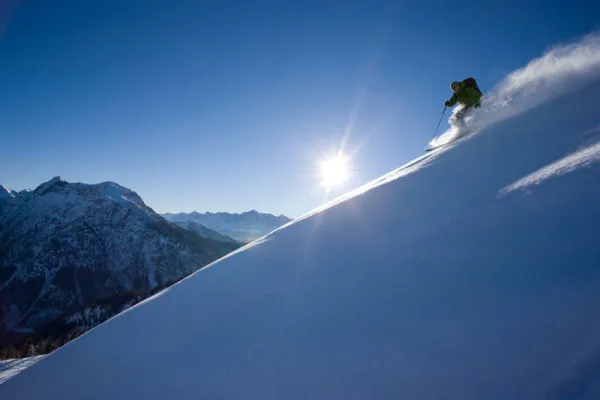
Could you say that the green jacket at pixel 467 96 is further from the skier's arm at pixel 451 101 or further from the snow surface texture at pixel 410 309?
the snow surface texture at pixel 410 309

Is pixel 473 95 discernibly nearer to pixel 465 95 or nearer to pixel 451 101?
pixel 465 95

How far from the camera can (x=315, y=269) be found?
10.6 feet

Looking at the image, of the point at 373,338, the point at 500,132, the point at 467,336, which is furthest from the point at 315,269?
the point at 500,132

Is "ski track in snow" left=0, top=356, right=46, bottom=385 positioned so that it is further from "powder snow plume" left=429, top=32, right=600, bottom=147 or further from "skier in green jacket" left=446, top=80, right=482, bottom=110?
"skier in green jacket" left=446, top=80, right=482, bottom=110

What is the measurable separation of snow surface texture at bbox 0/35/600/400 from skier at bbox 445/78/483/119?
456 cm

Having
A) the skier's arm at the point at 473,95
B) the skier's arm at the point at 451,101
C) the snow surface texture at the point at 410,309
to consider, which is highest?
the skier's arm at the point at 451,101

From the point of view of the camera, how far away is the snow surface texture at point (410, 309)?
162cm

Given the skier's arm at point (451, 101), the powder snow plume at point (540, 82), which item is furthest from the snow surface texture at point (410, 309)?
the skier's arm at point (451, 101)

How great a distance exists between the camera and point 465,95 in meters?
→ 8.52

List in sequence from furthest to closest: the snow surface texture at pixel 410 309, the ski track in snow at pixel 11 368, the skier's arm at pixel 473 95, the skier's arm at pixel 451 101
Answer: the skier's arm at pixel 451 101
the skier's arm at pixel 473 95
the ski track in snow at pixel 11 368
the snow surface texture at pixel 410 309

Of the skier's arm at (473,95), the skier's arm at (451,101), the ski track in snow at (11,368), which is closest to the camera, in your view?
the ski track in snow at (11,368)

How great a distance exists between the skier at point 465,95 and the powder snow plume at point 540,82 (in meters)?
0.41

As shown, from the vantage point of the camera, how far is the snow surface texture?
1620 millimetres

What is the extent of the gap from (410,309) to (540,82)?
678 centimetres
